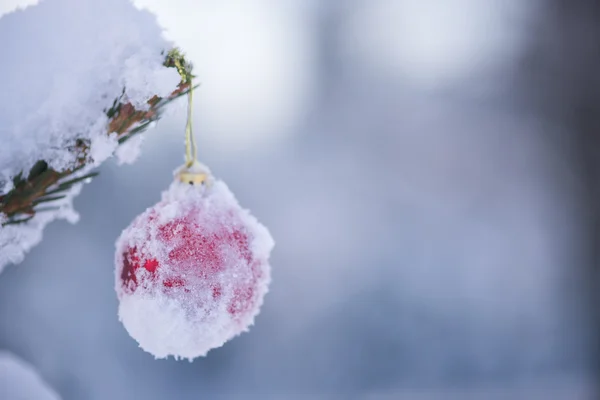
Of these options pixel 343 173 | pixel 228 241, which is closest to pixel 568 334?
pixel 343 173

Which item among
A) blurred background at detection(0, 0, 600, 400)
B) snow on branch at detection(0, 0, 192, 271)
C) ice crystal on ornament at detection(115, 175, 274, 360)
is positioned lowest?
ice crystal on ornament at detection(115, 175, 274, 360)

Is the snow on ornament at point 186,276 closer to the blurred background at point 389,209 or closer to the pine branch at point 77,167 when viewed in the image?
the pine branch at point 77,167

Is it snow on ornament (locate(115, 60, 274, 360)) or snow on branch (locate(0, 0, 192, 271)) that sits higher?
snow on branch (locate(0, 0, 192, 271))

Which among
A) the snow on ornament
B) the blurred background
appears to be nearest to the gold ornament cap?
the snow on ornament

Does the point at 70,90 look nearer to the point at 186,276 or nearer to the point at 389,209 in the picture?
the point at 186,276

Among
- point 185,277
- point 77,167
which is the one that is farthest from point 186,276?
point 77,167

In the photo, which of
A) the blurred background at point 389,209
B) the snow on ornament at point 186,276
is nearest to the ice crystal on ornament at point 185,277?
the snow on ornament at point 186,276

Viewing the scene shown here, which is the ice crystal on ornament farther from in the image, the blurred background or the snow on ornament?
the blurred background
